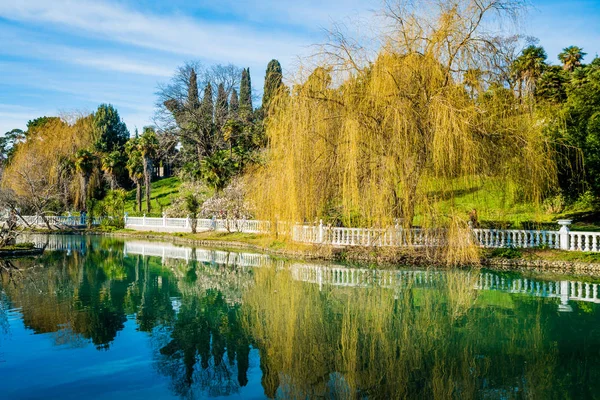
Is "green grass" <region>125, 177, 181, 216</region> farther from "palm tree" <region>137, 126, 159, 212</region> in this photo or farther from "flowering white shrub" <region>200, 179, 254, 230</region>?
"flowering white shrub" <region>200, 179, 254, 230</region>

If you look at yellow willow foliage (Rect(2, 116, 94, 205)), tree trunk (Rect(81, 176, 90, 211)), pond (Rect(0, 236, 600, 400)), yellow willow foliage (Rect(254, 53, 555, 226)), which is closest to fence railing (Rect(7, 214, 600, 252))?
yellow willow foliage (Rect(254, 53, 555, 226))

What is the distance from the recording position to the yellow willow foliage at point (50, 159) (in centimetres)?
4319

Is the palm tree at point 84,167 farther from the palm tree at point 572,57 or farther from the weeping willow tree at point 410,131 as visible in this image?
the palm tree at point 572,57

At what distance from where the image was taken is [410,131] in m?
16.8

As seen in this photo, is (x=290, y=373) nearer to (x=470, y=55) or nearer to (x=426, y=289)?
(x=426, y=289)

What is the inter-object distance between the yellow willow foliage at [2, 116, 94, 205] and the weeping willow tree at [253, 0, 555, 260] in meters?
29.0

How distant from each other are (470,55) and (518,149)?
354cm

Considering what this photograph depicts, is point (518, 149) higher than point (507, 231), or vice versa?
point (518, 149)

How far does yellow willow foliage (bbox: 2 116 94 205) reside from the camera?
142 feet

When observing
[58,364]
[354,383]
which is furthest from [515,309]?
[58,364]

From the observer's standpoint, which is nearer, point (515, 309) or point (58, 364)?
point (58, 364)

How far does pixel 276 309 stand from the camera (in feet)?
39.7

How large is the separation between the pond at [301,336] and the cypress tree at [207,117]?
29.1 metres

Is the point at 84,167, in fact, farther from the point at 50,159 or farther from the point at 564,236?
the point at 564,236
